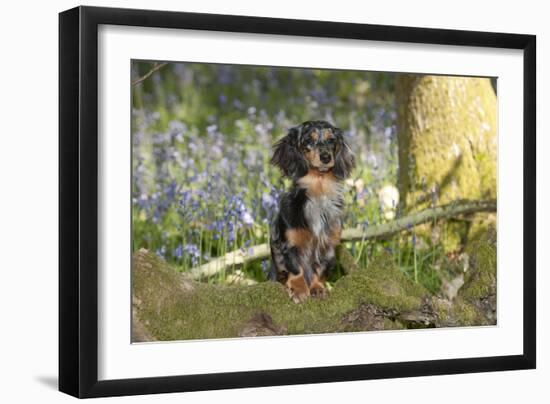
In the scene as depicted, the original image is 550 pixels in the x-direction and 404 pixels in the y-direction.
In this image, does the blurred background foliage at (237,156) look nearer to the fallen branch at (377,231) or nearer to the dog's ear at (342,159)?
the fallen branch at (377,231)

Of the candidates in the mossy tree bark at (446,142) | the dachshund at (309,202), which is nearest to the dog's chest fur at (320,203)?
the dachshund at (309,202)

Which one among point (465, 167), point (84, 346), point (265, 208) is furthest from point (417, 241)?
point (84, 346)

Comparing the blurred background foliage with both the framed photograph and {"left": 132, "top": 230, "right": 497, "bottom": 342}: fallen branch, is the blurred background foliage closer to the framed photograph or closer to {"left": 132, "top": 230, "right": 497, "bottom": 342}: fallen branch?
the framed photograph

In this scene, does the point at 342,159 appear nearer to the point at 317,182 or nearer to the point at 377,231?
the point at 317,182

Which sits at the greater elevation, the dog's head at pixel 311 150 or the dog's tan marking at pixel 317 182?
the dog's head at pixel 311 150

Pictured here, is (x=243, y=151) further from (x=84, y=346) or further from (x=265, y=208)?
(x=84, y=346)
